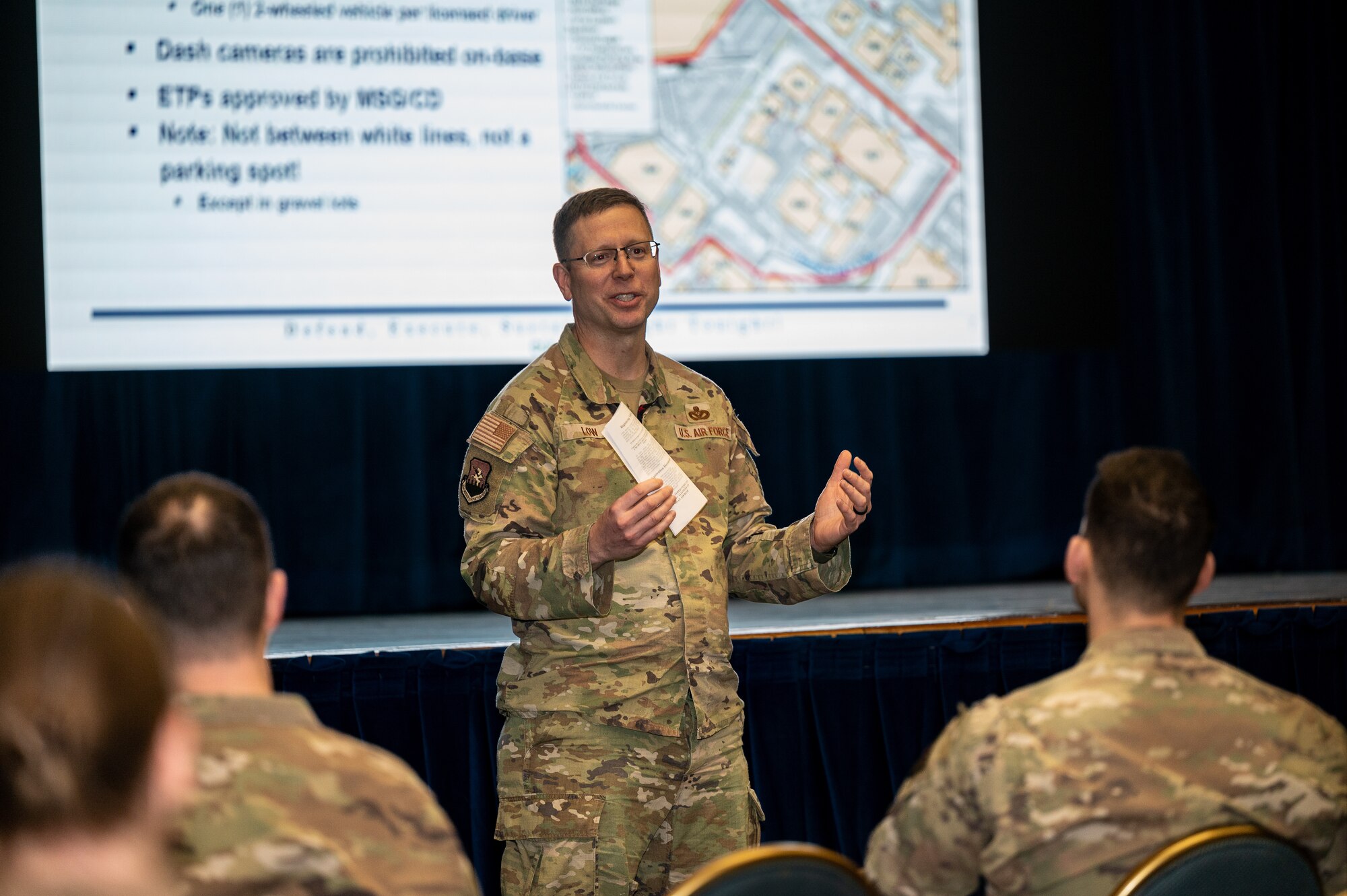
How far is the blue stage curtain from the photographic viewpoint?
3.14 meters

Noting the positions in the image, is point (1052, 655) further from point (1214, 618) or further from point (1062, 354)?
point (1062, 354)

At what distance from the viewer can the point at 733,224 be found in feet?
15.0

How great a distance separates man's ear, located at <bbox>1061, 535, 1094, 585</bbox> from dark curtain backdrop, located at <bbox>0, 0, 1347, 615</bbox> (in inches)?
139

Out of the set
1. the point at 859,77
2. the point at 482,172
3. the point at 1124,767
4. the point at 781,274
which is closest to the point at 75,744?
the point at 1124,767

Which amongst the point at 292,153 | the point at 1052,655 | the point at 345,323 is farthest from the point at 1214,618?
the point at 292,153

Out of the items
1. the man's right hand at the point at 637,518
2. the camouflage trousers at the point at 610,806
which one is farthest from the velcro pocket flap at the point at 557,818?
the man's right hand at the point at 637,518

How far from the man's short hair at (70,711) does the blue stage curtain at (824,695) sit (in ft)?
8.33

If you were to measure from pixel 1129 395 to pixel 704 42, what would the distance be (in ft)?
7.74

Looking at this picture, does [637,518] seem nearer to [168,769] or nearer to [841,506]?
[841,506]

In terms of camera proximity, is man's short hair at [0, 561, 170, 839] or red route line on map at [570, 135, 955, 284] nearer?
man's short hair at [0, 561, 170, 839]

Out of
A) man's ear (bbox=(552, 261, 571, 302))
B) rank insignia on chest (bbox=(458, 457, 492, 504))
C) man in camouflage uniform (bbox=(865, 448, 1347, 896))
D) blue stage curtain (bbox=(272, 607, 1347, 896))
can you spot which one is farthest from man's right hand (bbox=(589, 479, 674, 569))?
blue stage curtain (bbox=(272, 607, 1347, 896))

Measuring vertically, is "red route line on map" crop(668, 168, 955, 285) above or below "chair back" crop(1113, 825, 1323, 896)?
above

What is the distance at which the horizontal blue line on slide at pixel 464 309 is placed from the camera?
417 cm

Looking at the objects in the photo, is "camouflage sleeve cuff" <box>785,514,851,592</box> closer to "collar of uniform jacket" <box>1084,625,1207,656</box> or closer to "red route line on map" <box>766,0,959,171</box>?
"collar of uniform jacket" <box>1084,625,1207,656</box>
